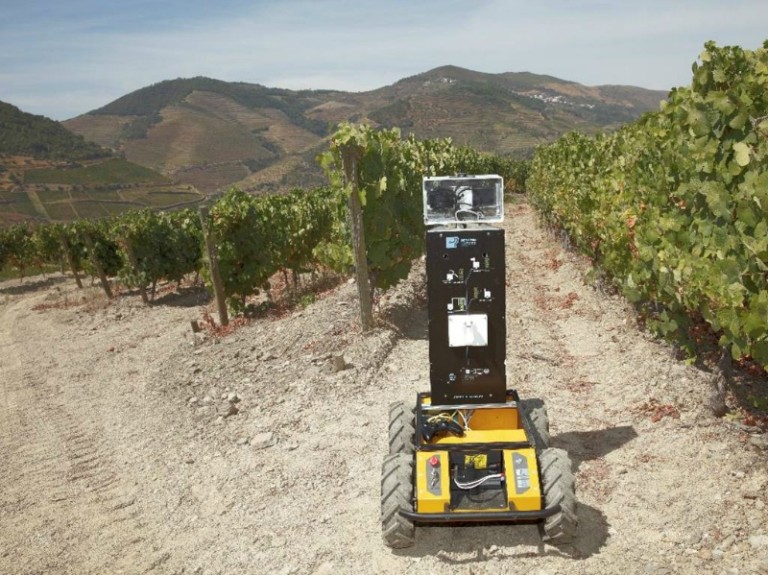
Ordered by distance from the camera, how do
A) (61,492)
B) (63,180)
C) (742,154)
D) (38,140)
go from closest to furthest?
(742,154) → (61,492) → (63,180) → (38,140)

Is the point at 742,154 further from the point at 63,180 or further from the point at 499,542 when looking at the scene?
the point at 63,180

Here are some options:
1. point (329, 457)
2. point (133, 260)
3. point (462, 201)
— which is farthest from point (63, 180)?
point (462, 201)

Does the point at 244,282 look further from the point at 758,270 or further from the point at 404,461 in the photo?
the point at 758,270

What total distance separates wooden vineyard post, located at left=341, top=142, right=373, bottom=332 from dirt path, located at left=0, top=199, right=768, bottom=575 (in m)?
0.60

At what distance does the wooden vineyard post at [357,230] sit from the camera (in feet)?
34.5

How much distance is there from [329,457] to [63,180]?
146821mm

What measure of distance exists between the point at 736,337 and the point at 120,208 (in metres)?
122

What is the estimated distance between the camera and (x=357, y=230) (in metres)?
10.8

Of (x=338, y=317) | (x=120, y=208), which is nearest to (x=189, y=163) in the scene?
(x=120, y=208)

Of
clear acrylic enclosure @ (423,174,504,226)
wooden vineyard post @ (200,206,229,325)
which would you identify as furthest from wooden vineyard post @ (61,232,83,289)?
clear acrylic enclosure @ (423,174,504,226)

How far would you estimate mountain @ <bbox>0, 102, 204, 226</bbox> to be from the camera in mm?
108875

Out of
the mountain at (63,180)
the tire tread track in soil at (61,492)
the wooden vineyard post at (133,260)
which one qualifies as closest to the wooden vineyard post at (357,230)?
the tire tread track in soil at (61,492)

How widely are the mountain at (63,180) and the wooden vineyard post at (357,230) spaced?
105 metres

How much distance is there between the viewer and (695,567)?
483 centimetres
